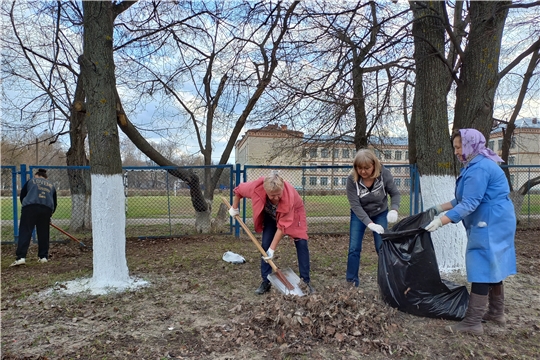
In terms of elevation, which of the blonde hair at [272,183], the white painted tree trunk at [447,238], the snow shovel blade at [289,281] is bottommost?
the snow shovel blade at [289,281]

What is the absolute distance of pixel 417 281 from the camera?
2752 mm

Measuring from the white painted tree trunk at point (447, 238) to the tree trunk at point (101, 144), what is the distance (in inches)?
140

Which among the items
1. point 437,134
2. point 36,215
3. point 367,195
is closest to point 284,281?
point 367,195

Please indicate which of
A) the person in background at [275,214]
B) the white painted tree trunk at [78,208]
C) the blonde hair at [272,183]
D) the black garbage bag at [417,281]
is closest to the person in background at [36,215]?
the white painted tree trunk at [78,208]

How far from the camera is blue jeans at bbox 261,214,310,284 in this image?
11.1 ft

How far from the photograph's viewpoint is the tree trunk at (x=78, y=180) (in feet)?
25.4

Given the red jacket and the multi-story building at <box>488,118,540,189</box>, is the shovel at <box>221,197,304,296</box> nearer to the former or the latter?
the red jacket

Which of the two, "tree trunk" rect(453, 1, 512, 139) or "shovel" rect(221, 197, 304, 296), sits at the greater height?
"tree trunk" rect(453, 1, 512, 139)

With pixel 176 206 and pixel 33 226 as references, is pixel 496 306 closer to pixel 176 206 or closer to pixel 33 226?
pixel 33 226

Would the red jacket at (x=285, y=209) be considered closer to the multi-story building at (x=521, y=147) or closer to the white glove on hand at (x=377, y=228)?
the white glove on hand at (x=377, y=228)

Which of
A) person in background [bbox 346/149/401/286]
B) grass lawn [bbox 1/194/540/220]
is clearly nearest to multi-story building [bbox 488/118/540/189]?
grass lawn [bbox 1/194/540/220]

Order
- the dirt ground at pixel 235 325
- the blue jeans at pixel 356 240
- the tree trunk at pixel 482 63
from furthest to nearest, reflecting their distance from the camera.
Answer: the tree trunk at pixel 482 63
the blue jeans at pixel 356 240
the dirt ground at pixel 235 325

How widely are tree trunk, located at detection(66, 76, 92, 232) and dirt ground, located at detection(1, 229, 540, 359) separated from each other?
12.8 ft

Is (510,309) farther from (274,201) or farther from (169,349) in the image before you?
(169,349)
